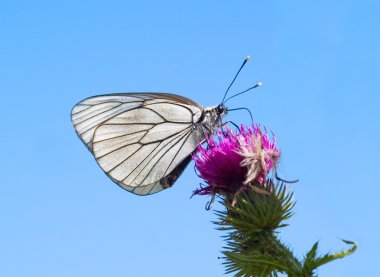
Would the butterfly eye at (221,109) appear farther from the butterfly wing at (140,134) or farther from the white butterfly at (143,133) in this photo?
the butterfly wing at (140,134)

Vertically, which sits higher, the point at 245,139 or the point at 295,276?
the point at 245,139

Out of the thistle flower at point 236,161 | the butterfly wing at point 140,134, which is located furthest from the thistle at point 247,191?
the butterfly wing at point 140,134

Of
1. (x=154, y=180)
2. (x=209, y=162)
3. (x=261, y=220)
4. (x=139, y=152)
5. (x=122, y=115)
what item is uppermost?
(x=122, y=115)

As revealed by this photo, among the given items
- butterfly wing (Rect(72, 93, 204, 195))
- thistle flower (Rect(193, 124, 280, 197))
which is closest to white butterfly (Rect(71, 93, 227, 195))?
butterfly wing (Rect(72, 93, 204, 195))

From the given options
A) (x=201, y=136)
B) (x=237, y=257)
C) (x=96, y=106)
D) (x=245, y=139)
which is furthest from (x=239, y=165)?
(x=96, y=106)

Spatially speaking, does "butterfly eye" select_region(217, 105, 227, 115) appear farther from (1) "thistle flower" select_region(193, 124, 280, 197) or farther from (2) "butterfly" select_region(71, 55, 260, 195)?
(1) "thistle flower" select_region(193, 124, 280, 197)

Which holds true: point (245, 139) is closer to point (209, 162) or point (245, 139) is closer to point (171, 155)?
point (209, 162)

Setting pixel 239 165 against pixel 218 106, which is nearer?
pixel 239 165

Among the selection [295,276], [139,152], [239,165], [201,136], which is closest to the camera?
[295,276]
